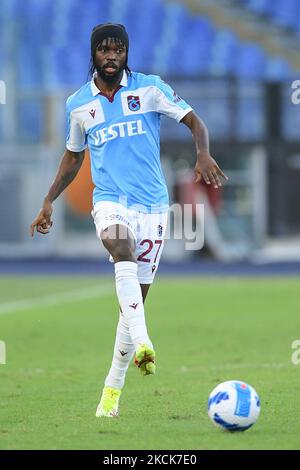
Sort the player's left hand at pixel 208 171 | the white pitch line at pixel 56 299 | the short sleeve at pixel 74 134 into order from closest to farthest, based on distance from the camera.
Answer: the player's left hand at pixel 208 171, the short sleeve at pixel 74 134, the white pitch line at pixel 56 299

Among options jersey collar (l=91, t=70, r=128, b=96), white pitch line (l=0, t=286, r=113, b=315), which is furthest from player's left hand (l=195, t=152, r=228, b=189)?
white pitch line (l=0, t=286, r=113, b=315)

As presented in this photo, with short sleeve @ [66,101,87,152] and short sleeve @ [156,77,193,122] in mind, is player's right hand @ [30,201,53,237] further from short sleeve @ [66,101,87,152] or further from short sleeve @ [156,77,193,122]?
short sleeve @ [156,77,193,122]

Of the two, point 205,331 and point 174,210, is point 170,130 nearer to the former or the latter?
point 174,210

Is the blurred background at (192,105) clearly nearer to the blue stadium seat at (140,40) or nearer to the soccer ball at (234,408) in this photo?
the blue stadium seat at (140,40)

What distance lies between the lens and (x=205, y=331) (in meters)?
12.5

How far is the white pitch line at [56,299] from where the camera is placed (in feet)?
50.4

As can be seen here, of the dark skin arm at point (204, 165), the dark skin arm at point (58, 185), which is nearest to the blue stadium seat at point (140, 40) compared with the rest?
the dark skin arm at point (58, 185)

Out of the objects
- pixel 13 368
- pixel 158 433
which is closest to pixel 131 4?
pixel 13 368

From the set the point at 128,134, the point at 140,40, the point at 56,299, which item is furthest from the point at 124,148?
the point at 140,40

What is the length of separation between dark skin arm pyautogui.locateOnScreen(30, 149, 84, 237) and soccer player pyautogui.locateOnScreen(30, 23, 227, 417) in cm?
23

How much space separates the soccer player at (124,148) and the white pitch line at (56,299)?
26.9 feet

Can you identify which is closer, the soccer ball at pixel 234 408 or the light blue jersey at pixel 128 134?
the soccer ball at pixel 234 408

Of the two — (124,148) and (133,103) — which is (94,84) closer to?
(133,103)
